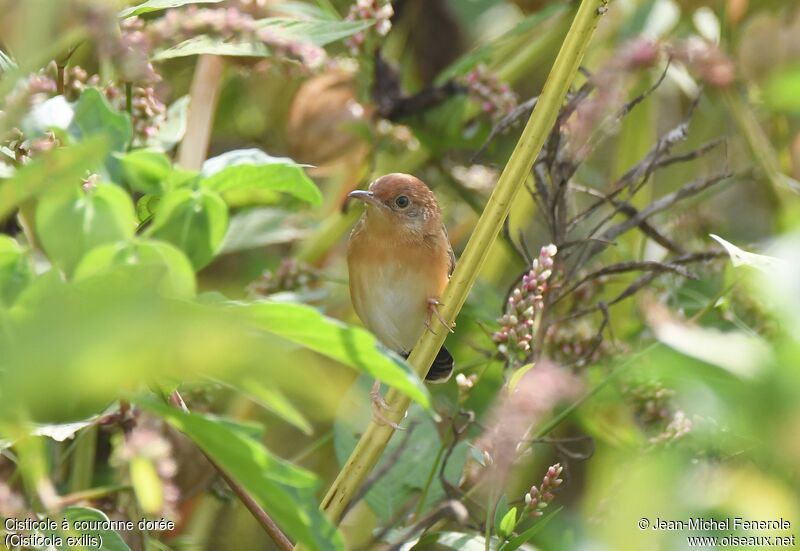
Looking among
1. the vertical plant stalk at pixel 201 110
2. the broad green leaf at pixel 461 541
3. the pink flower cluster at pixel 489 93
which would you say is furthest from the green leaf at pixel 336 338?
the pink flower cluster at pixel 489 93

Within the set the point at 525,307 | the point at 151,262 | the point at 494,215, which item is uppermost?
the point at 151,262

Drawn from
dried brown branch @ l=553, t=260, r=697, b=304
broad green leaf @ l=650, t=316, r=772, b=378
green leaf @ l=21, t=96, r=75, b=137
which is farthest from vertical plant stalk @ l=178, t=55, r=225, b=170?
broad green leaf @ l=650, t=316, r=772, b=378

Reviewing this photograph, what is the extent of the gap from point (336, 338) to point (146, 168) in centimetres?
47

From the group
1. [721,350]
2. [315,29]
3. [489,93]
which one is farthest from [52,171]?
[489,93]

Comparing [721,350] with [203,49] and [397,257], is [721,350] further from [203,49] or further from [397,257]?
[397,257]

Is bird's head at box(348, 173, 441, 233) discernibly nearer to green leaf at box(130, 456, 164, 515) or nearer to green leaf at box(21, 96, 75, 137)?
green leaf at box(21, 96, 75, 137)

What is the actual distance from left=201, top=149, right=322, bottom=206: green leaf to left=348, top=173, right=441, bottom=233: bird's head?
1.63 m

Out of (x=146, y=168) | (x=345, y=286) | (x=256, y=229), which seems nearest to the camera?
(x=146, y=168)

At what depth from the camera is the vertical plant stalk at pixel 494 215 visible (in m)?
1.54

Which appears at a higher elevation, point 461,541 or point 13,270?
point 13,270

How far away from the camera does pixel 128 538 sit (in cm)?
200

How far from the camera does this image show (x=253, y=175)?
50.9 inches

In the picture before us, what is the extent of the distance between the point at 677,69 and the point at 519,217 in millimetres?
823

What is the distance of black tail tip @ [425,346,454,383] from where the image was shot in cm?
269
